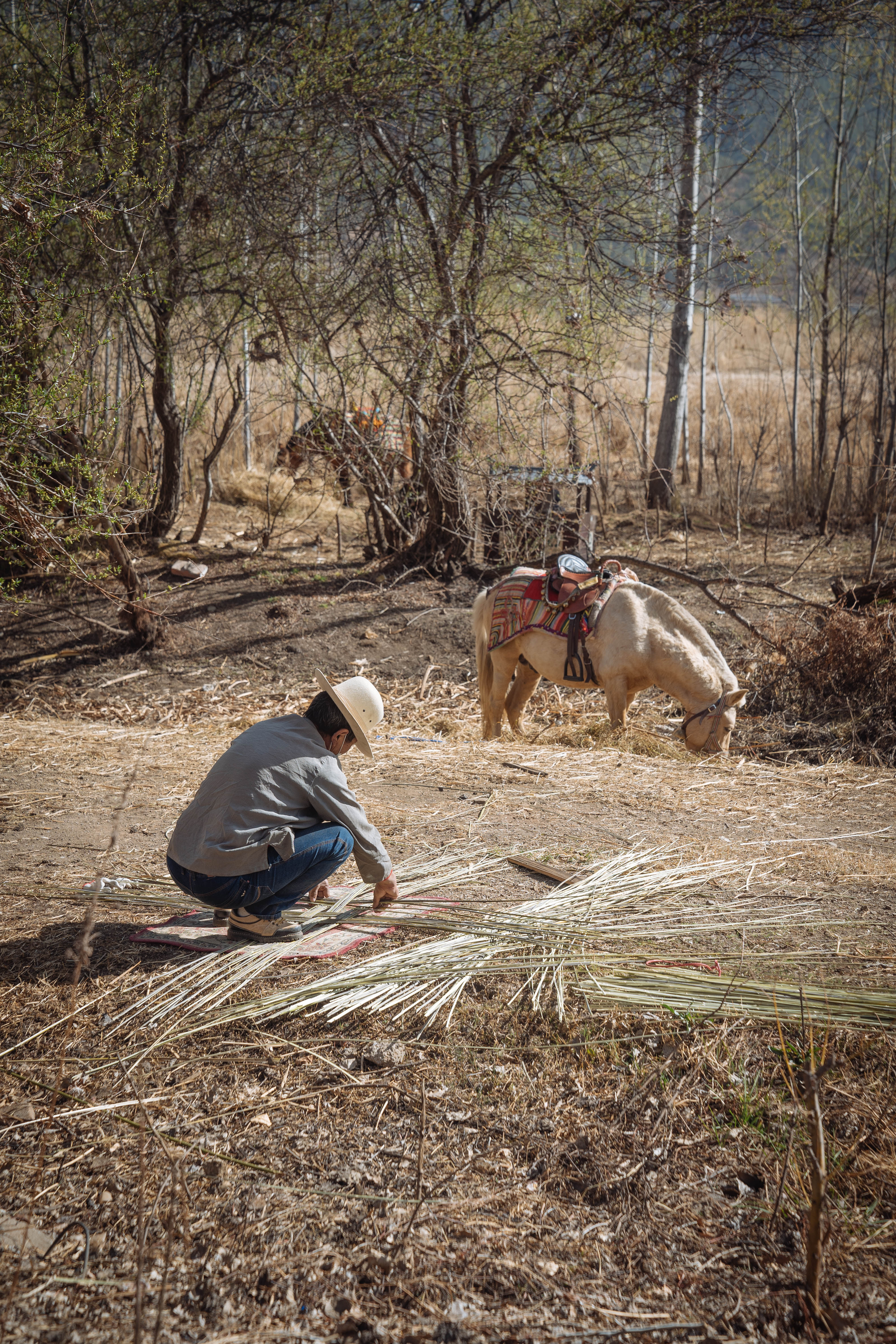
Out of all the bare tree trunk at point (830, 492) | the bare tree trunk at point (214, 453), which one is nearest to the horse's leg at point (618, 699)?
the bare tree trunk at point (214, 453)

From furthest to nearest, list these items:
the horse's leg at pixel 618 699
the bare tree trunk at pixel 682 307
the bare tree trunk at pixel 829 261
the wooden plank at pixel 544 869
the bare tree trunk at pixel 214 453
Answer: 1. the bare tree trunk at pixel 829 261
2. the bare tree trunk at pixel 214 453
3. the bare tree trunk at pixel 682 307
4. the horse's leg at pixel 618 699
5. the wooden plank at pixel 544 869

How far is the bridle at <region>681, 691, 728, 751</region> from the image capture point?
21.2ft

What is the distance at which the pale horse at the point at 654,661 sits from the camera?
652 centimetres

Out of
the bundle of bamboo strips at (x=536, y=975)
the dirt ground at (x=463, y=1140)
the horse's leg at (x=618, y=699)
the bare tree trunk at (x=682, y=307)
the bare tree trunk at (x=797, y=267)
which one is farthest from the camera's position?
the bare tree trunk at (x=797, y=267)

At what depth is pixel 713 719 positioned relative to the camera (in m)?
6.51

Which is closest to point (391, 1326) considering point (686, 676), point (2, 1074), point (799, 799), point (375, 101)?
point (2, 1074)

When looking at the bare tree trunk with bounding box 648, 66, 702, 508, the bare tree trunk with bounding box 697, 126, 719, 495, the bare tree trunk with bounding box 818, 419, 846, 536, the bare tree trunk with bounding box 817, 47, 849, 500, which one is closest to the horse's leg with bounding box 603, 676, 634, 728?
the bare tree trunk with bounding box 648, 66, 702, 508

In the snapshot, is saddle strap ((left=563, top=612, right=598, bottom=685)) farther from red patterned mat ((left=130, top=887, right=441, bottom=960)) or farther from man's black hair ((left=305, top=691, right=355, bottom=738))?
man's black hair ((left=305, top=691, right=355, bottom=738))

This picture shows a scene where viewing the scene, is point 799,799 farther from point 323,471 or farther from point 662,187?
point 323,471

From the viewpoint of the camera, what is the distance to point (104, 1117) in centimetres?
257

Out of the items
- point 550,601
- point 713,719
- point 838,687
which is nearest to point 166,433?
point 550,601

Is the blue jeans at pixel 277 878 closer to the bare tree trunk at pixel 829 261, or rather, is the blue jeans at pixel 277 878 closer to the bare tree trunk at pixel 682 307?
the bare tree trunk at pixel 682 307

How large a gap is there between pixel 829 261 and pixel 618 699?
10211 millimetres

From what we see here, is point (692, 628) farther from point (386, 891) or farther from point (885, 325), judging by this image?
point (885, 325)
